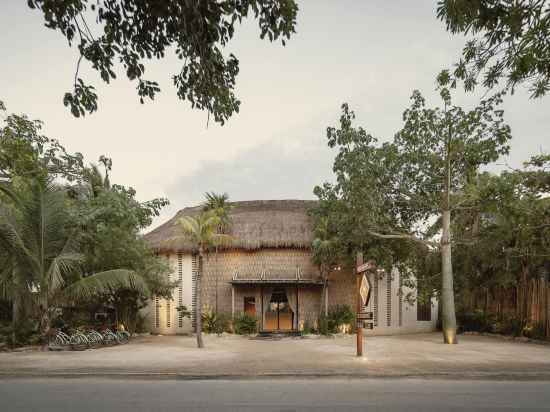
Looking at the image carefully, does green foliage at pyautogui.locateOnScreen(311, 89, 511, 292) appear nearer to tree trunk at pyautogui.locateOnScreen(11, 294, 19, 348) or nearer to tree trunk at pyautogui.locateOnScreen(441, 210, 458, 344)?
tree trunk at pyautogui.locateOnScreen(441, 210, 458, 344)

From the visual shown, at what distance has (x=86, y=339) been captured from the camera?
16484 mm

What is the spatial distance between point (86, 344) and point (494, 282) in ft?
59.9

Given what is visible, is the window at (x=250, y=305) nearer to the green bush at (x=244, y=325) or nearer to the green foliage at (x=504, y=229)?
the green bush at (x=244, y=325)

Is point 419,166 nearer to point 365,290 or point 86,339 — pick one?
point 365,290

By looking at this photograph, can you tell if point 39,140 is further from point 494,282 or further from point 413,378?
point 494,282

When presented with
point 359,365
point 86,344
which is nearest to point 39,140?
point 86,344

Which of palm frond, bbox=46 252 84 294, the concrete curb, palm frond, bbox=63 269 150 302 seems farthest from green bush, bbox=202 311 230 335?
the concrete curb

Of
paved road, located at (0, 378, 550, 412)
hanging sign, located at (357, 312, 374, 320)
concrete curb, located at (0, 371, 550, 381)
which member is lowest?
concrete curb, located at (0, 371, 550, 381)

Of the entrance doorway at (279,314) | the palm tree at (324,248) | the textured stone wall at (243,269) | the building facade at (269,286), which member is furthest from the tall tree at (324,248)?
the entrance doorway at (279,314)

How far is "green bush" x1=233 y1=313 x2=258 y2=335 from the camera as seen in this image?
22.7 metres

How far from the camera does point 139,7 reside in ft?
18.6

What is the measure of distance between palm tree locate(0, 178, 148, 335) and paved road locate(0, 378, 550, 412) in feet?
19.7

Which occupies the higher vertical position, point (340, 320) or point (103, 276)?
point (103, 276)

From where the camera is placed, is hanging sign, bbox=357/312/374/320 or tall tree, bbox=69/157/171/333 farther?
tall tree, bbox=69/157/171/333
